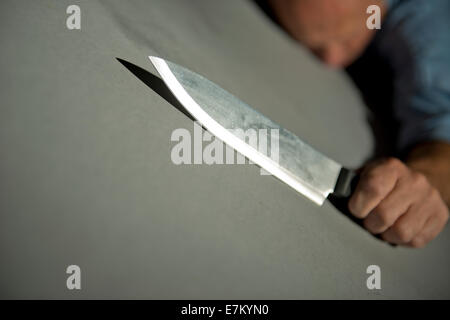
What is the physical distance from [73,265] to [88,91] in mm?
181

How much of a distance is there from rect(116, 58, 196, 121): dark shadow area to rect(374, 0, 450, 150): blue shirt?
0.40 metres

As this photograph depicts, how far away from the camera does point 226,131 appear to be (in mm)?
413

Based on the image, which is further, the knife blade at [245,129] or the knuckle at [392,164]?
the knuckle at [392,164]

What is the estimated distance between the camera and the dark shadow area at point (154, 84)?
44 centimetres

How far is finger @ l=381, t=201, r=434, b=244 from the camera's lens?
50 cm

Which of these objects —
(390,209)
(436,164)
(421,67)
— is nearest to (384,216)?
(390,209)

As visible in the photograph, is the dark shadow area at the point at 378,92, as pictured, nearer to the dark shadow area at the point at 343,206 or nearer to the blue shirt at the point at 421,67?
the blue shirt at the point at 421,67

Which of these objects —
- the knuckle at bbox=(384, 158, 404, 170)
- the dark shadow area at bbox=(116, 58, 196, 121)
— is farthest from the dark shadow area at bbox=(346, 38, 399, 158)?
the dark shadow area at bbox=(116, 58, 196, 121)

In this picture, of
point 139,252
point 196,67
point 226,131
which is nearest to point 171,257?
point 139,252

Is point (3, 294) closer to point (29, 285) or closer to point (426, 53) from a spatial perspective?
point (29, 285)

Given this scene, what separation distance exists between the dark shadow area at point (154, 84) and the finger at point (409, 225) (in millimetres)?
298

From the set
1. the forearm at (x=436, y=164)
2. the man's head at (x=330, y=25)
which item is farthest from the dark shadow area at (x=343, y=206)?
the man's head at (x=330, y=25)

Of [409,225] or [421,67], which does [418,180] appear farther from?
[421,67]

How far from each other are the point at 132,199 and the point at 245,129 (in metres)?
0.14
